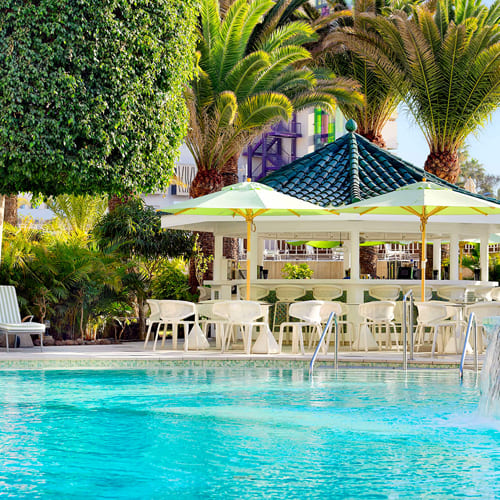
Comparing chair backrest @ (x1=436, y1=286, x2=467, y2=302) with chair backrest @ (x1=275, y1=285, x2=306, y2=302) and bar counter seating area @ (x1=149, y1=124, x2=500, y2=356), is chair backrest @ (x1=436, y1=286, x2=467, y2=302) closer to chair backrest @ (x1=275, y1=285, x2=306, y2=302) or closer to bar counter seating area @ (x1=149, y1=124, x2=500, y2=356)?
bar counter seating area @ (x1=149, y1=124, x2=500, y2=356)

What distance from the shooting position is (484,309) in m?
14.6

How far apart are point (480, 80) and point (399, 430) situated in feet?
60.3

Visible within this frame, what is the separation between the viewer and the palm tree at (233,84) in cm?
2175

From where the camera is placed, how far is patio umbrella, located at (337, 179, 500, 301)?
1534 centimetres

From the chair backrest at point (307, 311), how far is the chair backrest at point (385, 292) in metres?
2.72

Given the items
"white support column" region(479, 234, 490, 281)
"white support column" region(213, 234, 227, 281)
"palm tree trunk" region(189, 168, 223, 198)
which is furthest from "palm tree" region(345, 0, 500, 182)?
"white support column" region(213, 234, 227, 281)

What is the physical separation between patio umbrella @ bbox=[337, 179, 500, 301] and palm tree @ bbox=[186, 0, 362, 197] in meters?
5.76

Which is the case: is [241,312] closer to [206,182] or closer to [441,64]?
[206,182]

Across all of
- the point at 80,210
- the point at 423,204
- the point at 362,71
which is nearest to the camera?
the point at 423,204

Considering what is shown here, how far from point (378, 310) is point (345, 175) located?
5235 mm

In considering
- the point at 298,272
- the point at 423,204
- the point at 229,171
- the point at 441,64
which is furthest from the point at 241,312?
the point at 298,272

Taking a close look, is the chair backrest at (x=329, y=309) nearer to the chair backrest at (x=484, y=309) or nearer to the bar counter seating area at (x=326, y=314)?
the bar counter seating area at (x=326, y=314)

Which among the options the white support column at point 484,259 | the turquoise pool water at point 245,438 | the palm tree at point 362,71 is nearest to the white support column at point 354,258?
the white support column at point 484,259

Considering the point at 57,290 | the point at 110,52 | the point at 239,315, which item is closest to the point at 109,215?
the point at 57,290
